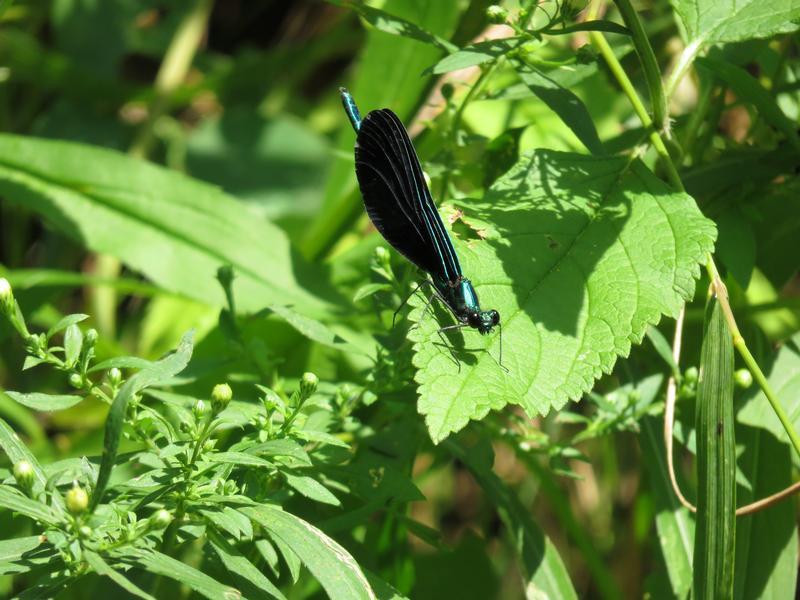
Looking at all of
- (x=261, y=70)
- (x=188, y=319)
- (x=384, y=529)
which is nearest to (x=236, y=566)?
(x=384, y=529)

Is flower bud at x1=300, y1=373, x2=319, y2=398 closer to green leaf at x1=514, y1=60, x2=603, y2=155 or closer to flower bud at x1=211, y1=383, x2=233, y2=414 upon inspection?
flower bud at x1=211, y1=383, x2=233, y2=414

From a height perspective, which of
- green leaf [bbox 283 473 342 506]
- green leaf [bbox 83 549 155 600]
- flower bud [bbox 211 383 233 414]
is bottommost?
green leaf [bbox 83 549 155 600]

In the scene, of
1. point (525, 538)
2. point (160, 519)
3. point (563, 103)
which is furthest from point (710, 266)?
point (160, 519)

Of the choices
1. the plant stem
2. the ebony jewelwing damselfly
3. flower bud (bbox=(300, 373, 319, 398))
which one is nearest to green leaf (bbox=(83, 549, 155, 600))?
flower bud (bbox=(300, 373, 319, 398))

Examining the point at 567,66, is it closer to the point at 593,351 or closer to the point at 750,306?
the point at 593,351

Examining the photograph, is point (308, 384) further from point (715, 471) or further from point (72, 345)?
point (715, 471)
